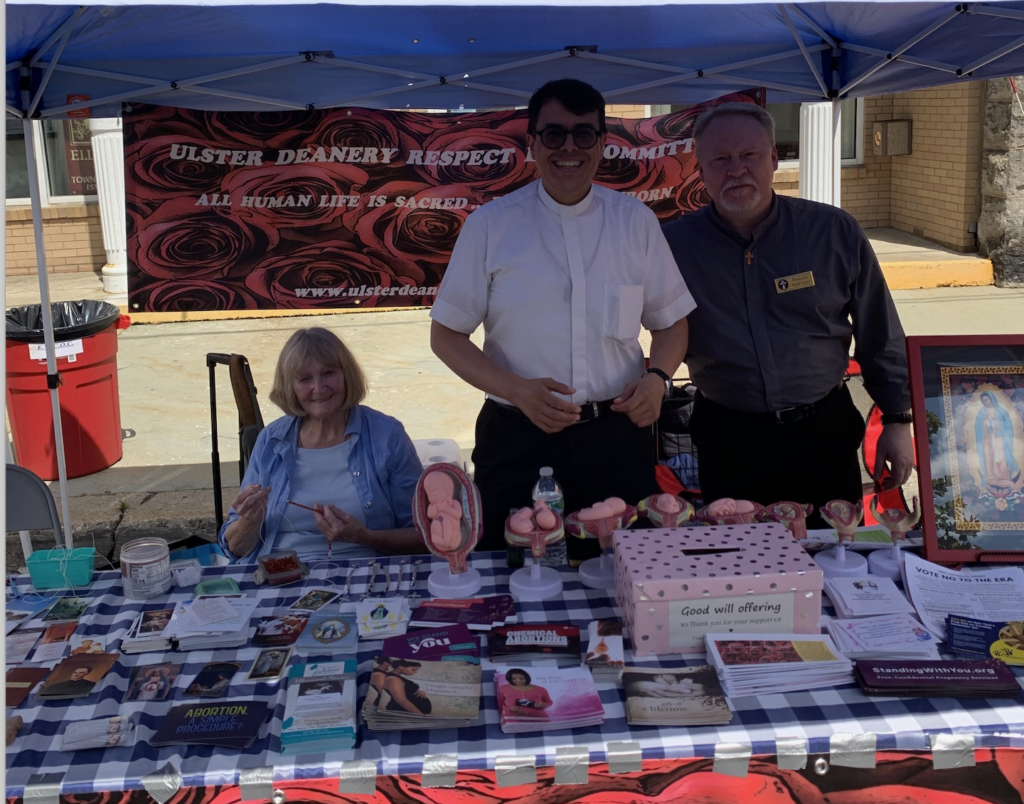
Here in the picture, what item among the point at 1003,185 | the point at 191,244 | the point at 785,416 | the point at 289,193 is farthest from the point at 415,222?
the point at 1003,185

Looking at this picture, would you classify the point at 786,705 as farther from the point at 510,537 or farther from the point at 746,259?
the point at 746,259

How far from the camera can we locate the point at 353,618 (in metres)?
1.97

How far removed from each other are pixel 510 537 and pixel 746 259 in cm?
121

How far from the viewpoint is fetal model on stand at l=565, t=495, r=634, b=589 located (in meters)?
2.09

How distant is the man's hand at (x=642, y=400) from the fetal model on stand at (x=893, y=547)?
0.62 meters

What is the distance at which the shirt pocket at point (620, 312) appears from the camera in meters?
2.50

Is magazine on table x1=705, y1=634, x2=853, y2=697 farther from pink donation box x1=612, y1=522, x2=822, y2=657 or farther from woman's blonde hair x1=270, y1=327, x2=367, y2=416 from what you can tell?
woman's blonde hair x1=270, y1=327, x2=367, y2=416

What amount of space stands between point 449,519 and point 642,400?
65cm

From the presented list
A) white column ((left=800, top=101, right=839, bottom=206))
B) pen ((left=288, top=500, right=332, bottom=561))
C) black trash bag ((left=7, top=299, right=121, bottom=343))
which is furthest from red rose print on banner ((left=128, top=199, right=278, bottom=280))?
white column ((left=800, top=101, right=839, bottom=206))

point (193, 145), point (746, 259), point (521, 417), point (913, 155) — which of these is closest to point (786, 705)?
point (521, 417)

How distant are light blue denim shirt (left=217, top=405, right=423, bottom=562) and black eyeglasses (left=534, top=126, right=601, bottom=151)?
888 millimetres

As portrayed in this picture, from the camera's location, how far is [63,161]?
8.91 metres

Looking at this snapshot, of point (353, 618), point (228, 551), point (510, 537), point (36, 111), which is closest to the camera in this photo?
point (353, 618)

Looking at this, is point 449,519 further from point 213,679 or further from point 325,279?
point 325,279
